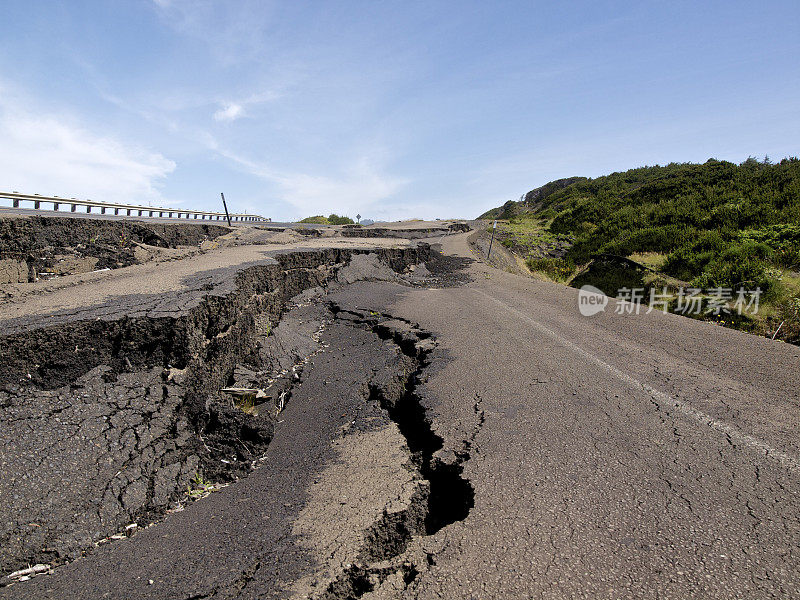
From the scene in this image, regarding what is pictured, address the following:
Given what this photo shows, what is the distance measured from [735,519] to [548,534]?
1.16 m

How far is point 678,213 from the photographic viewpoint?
57.3 feet

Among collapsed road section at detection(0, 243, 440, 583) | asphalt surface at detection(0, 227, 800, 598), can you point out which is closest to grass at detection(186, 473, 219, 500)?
collapsed road section at detection(0, 243, 440, 583)

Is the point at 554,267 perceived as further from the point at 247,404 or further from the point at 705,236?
the point at 247,404

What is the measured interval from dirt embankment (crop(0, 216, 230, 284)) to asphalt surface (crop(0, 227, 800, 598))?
131 inches

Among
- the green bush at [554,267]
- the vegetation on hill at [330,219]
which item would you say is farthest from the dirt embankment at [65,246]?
the vegetation on hill at [330,219]

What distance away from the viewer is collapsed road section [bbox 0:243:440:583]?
279cm

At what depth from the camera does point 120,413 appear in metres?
Answer: 3.51

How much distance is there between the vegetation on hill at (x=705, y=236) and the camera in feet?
33.3

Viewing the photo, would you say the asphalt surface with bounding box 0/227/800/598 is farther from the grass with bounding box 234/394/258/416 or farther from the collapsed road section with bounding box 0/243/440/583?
the grass with bounding box 234/394/258/416

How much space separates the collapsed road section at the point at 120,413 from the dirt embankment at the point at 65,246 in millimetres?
3579

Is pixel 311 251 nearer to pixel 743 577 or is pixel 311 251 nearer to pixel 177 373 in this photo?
pixel 177 373

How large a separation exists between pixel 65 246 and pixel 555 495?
910cm

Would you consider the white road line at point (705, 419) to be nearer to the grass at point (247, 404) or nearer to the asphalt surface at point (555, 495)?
the asphalt surface at point (555, 495)

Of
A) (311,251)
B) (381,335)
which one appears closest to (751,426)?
(381,335)
